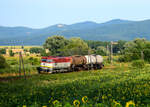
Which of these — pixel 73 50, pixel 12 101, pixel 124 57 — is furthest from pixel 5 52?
pixel 12 101

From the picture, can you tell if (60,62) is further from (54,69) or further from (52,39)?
(52,39)

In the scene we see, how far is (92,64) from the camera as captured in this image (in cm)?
5731

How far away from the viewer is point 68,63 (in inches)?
2030

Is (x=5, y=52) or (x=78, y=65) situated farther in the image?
(x=5, y=52)

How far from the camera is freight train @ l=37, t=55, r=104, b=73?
48.6 m

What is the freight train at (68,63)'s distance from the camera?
48.6 meters

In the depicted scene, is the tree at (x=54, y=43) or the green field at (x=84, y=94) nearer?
the green field at (x=84, y=94)

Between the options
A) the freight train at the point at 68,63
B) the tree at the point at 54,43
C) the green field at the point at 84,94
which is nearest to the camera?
the green field at the point at 84,94

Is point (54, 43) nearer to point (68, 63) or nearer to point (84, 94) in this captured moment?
point (68, 63)

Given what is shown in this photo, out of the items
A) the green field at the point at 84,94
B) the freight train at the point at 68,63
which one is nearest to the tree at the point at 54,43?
the freight train at the point at 68,63

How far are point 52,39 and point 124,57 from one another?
43656mm

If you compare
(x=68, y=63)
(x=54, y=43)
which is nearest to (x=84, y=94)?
(x=68, y=63)

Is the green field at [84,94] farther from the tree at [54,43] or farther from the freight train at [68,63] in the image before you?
the tree at [54,43]

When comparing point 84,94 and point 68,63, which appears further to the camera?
point 68,63
